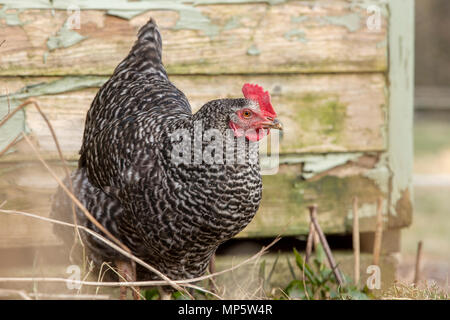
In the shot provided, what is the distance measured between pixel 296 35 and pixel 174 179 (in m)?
1.14

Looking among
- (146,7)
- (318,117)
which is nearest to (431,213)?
(318,117)

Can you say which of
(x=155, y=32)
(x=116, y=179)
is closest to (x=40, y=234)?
(x=116, y=179)

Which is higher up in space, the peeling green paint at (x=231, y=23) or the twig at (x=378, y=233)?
the peeling green paint at (x=231, y=23)

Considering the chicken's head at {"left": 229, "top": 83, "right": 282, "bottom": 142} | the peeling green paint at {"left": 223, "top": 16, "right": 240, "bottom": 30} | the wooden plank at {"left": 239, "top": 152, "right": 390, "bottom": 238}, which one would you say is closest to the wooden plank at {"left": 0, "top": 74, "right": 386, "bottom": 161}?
the wooden plank at {"left": 239, "top": 152, "right": 390, "bottom": 238}

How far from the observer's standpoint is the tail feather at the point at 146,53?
2287 mm

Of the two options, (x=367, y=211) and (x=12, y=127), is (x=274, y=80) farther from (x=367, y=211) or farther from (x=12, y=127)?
(x=12, y=127)

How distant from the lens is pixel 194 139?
1719 mm

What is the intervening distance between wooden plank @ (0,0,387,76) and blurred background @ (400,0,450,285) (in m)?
1.36

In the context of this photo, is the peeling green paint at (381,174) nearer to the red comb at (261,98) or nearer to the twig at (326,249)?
the twig at (326,249)

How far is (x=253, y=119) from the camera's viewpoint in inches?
66.1

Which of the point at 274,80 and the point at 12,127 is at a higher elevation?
the point at 274,80

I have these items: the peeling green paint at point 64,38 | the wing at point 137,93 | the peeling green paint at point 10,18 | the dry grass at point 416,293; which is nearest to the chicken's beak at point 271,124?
the wing at point 137,93

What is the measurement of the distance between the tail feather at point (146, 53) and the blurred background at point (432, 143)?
74.1 inches
